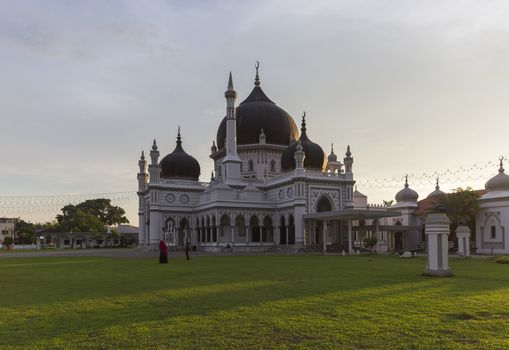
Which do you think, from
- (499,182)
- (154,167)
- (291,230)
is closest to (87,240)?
(154,167)

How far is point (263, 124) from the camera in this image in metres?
62.9

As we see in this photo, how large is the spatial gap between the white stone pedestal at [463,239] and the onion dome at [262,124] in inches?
1220

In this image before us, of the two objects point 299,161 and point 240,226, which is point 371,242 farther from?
point 240,226

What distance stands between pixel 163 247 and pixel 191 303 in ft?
55.8

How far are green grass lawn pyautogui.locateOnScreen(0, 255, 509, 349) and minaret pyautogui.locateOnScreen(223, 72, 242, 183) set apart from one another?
4250 centimetres

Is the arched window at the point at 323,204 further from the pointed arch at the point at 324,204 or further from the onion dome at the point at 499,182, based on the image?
the onion dome at the point at 499,182

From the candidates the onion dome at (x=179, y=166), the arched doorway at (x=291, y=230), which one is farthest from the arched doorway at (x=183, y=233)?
the arched doorway at (x=291, y=230)

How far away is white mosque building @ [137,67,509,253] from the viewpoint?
163 feet

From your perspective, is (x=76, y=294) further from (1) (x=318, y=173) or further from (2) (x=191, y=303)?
(1) (x=318, y=173)

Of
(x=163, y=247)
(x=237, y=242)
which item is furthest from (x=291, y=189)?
(x=163, y=247)

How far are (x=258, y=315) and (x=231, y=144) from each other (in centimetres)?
4961

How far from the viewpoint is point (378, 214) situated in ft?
147

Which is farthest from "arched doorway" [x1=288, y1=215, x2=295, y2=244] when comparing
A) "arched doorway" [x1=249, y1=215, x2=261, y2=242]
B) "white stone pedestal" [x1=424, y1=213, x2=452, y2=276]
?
"white stone pedestal" [x1=424, y1=213, x2=452, y2=276]

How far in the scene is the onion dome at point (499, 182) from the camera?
4828cm
